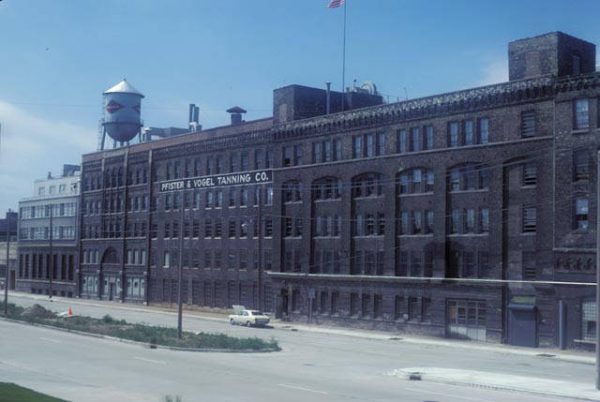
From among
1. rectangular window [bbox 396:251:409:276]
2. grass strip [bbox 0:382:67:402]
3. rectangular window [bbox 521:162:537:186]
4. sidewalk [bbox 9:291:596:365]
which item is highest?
rectangular window [bbox 521:162:537:186]

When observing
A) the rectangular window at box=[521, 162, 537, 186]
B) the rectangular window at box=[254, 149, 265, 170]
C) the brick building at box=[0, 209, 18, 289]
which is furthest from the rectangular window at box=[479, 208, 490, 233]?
the brick building at box=[0, 209, 18, 289]

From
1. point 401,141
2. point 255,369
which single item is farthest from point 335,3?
point 255,369

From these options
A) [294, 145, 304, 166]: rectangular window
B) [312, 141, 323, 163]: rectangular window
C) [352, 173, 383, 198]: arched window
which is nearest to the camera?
[352, 173, 383, 198]: arched window

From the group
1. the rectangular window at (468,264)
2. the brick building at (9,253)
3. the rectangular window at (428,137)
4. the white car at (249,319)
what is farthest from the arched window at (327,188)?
the brick building at (9,253)

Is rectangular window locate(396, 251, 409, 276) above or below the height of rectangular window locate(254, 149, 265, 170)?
below

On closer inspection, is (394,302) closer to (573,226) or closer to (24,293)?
(573,226)

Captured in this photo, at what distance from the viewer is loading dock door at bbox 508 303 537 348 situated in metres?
52.9

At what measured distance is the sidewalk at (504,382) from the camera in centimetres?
2917

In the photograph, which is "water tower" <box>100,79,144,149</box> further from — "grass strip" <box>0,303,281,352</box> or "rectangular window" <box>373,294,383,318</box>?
"rectangular window" <box>373,294,383,318</box>

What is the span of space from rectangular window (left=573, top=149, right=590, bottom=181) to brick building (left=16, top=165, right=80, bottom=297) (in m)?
72.1

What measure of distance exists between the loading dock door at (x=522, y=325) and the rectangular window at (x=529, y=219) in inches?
191

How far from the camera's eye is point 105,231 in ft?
336

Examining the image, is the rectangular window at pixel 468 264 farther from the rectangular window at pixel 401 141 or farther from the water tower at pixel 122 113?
the water tower at pixel 122 113

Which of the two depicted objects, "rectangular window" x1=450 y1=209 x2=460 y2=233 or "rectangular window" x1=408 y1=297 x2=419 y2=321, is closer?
"rectangular window" x1=450 y1=209 x2=460 y2=233
